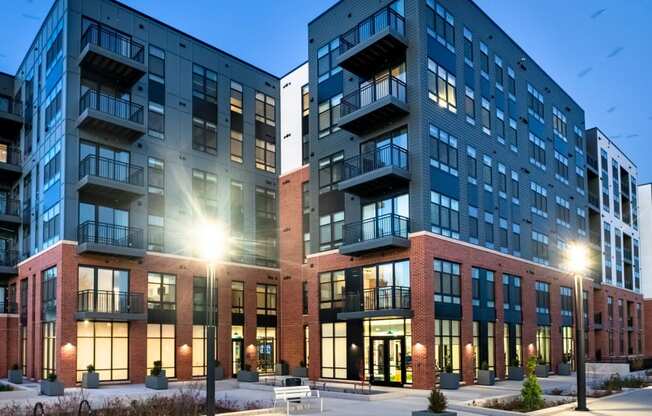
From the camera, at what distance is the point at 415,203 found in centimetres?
3067

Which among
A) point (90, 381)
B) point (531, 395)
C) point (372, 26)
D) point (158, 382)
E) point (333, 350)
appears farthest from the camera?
point (333, 350)

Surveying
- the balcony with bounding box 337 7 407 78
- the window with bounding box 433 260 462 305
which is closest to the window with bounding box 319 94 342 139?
the balcony with bounding box 337 7 407 78

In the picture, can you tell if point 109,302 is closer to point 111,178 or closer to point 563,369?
point 111,178

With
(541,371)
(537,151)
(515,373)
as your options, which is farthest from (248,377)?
(537,151)

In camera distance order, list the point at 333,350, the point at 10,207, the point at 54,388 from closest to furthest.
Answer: the point at 54,388 < the point at 333,350 < the point at 10,207

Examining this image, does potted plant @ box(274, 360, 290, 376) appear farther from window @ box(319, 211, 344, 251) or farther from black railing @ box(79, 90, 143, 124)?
black railing @ box(79, 90, 143, 124)

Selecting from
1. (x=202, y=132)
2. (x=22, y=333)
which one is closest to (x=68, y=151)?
(x=202, y=132)

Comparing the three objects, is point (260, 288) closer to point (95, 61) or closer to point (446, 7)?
point (95, 61)

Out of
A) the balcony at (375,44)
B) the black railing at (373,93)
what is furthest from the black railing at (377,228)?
the balcony at (375,44)

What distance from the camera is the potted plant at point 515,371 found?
35.8 metres

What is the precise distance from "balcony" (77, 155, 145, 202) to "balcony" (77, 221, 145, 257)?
1727mm

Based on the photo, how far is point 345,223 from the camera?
34.4 meters

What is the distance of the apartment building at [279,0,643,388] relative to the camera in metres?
30.9

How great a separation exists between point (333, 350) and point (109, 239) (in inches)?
510
